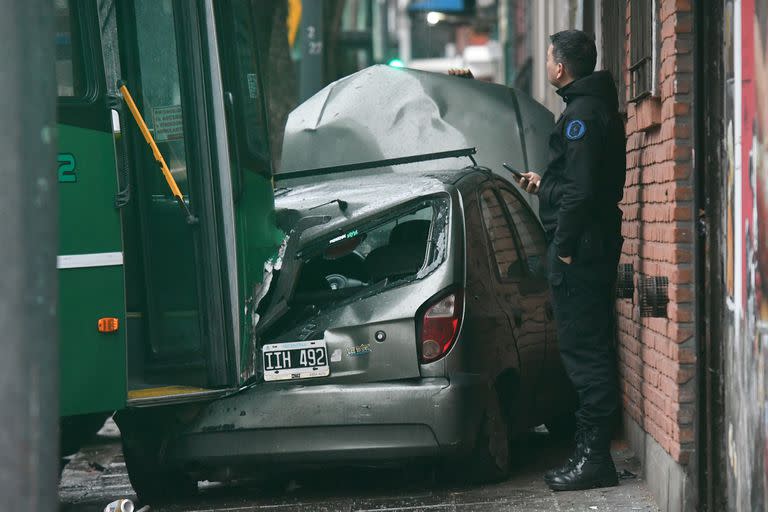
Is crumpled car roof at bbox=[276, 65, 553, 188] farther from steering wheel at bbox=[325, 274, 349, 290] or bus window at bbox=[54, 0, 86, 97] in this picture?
bus window at bbox=[54, 0, 86, 97]

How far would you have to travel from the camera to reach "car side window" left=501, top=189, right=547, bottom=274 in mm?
7988

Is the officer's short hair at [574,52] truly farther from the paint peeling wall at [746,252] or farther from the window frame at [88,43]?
the window frame at [88,43]

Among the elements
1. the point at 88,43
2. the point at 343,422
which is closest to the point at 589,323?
the point at 343,422

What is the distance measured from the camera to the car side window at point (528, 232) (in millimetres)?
7988

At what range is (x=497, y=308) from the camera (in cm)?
706

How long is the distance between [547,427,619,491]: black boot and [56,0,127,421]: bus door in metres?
2.13

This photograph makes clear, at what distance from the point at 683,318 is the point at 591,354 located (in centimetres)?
87

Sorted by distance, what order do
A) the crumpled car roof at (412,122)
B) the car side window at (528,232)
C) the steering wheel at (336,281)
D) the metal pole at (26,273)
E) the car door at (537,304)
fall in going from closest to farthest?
1. the metal pole at (26,273)
2. the steering wheel at (336,281)
3. the car door at (537,304)
4. the car side window at (528,232)
5. the crumpled car roof at (412,122)

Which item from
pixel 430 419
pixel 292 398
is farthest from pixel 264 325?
pixel 430 419

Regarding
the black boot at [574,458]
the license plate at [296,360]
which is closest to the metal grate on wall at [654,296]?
the black boot at [574,458]

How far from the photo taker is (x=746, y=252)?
473 centimetres

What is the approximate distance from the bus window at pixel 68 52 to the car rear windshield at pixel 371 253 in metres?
1.40

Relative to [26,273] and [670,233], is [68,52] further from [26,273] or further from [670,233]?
[26,273]

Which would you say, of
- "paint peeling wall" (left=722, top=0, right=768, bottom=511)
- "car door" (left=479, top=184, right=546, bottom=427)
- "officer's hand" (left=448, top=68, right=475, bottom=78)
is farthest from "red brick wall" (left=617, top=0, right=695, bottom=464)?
"officer's hand" (left=448, top=68, right=475, bottom=78)
